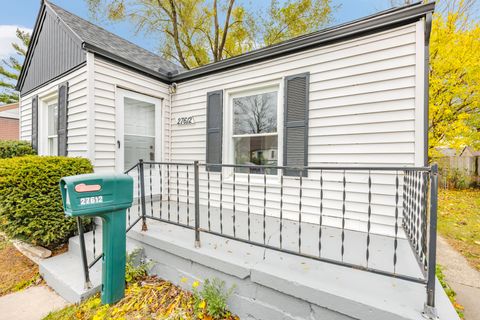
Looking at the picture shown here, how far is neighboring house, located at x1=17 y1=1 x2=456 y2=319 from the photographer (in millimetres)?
1780

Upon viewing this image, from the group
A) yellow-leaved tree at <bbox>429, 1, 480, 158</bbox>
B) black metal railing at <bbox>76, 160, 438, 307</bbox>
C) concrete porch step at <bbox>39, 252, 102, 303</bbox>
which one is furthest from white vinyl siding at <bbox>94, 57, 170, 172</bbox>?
yellow-leaved tree at <bbox>429, 1, 480, 158</bbox>

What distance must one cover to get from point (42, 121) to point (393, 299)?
641 cm

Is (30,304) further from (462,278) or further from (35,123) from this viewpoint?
(462,278)

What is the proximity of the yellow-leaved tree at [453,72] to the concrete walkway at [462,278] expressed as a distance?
3944 millimetres

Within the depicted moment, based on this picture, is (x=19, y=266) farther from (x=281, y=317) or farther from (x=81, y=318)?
(x=281, y=317)

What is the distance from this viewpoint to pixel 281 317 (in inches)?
69.4

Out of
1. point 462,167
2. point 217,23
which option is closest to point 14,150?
point 217,23

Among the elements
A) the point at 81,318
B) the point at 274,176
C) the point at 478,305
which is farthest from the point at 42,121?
the point at 478,305

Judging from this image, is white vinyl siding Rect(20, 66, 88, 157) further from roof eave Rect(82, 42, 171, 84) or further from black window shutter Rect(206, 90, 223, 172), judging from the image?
black window shutter Rect(206, 90, 223, 172)

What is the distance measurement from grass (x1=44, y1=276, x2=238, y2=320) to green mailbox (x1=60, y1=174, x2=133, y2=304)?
11 cm

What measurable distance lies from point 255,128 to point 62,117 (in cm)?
348

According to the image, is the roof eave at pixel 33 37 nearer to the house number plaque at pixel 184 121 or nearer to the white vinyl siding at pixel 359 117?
the house number plaque at pixel 184 121

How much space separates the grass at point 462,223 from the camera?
3289 millimetres

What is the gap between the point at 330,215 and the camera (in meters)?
2.99
